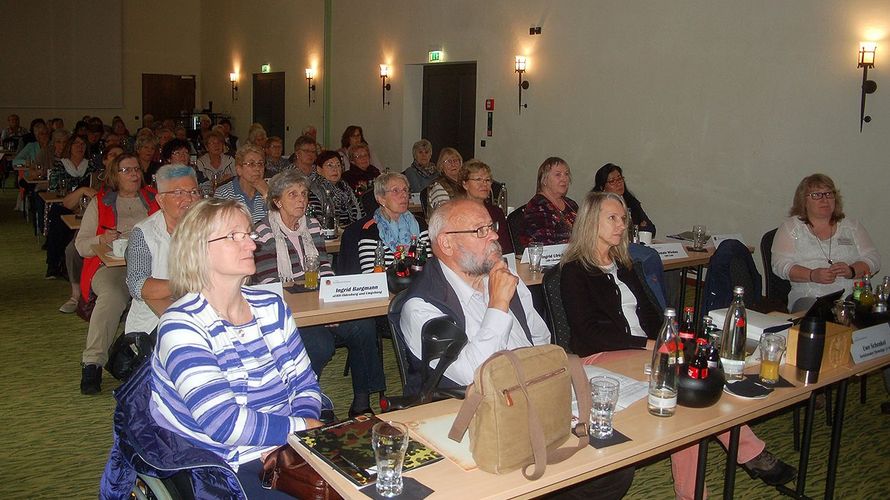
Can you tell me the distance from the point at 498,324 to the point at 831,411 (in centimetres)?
289

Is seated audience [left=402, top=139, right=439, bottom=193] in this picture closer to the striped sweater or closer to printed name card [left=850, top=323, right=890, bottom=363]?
printed name card [left=850, top=323, right=890, bottom=363]

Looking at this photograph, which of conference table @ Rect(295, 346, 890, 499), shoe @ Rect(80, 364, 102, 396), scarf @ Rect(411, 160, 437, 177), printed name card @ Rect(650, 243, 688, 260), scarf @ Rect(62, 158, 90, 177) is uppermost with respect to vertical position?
scarf @ Rect(411, 160, 437, 177)

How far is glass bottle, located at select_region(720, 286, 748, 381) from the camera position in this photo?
2.67 metres

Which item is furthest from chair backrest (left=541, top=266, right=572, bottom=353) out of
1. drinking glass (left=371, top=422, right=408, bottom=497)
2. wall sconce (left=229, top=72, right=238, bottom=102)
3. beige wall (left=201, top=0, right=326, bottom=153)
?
wall sconce (left=229, top=72, right=238, bottom=102)

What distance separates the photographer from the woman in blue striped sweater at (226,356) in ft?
6.86

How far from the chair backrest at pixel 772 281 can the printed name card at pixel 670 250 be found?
1.81 feet

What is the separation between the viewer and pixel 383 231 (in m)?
4.61

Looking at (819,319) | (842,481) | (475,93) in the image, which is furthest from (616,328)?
(475,93)

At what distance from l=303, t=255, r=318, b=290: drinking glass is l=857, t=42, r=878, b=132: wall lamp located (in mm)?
4847

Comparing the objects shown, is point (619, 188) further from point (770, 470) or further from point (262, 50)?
point (262, 50)

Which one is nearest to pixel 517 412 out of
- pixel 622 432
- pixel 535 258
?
pixel 622 432

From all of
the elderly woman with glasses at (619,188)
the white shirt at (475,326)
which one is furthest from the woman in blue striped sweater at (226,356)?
the elderly woman with glasses at (619,188)

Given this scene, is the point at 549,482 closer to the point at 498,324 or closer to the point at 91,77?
the point at 498,324

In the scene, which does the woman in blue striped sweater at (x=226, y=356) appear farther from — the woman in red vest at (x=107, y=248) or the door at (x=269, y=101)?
the door at (x=269, y=101)
